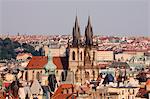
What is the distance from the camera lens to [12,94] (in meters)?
39.0

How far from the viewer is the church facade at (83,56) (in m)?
54.4

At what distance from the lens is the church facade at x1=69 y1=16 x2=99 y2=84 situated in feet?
178

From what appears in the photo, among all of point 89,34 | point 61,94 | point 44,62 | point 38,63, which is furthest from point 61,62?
point 61,94

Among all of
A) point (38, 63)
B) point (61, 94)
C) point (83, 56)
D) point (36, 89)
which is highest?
point (83, 56)

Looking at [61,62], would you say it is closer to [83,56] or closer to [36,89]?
[83,56]

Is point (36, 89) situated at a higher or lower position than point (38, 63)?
lower

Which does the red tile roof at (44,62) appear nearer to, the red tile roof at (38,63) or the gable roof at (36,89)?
the red tile roof at (38,63)

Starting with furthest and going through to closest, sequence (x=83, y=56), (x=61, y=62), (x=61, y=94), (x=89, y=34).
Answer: (x=61, y=62), (x=89, y=34), (x=83, y=56), (x=61, y=94)

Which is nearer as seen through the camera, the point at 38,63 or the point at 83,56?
the point at 83,56

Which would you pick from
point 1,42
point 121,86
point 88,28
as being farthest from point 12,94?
point 1,42

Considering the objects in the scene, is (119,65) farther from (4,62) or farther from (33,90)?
(33,90)

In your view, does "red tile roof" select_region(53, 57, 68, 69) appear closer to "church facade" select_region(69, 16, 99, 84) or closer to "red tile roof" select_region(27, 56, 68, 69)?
"red tile roof" select_region(27, 56, 68, 69)

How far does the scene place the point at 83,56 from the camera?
54781mm

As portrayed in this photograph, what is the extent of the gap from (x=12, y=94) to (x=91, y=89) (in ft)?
18.3
